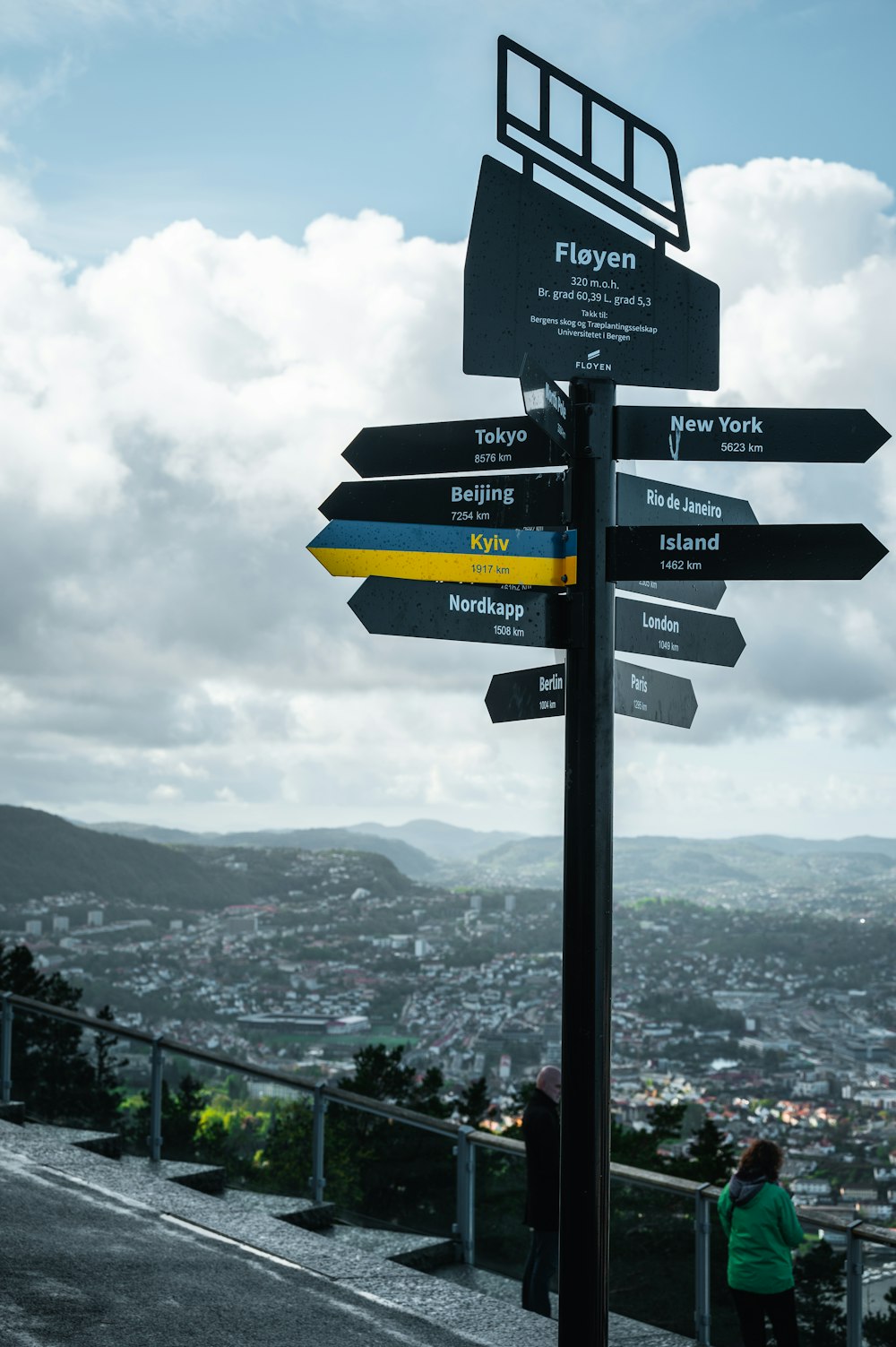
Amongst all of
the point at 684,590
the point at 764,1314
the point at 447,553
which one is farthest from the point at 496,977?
the point at 447,553

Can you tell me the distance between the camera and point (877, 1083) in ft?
146

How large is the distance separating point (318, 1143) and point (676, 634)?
226 inches

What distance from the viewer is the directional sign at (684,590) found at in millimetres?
5070

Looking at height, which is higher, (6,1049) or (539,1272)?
(6,1049)

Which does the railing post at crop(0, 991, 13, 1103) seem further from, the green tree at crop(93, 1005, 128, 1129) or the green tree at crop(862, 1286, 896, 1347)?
the green tree at crop(862, 1286, 896, 1347)

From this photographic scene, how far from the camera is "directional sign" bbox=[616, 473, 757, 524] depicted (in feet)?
16.3

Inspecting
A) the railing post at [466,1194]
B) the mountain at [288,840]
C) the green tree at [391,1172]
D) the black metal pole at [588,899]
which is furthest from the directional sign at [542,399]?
the mountain at [288,840]

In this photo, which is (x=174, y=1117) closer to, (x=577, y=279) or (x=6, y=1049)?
(x=6, y=1049)

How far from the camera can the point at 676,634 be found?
16.9 ft

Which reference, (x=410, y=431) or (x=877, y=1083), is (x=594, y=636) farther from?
(x=877, y=1083)

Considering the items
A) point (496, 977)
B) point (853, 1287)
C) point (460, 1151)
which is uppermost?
point (460, 1151)

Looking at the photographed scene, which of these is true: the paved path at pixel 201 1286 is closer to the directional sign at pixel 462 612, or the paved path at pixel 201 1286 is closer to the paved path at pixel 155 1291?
the paved path at pixel 155 1291

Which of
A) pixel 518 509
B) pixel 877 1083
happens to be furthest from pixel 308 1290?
pixel 877 1083

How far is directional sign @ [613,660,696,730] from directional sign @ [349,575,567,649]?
26cm
